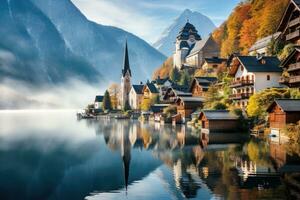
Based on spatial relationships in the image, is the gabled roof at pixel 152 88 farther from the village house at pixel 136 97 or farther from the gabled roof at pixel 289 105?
the gabled roof at pixel 289 105

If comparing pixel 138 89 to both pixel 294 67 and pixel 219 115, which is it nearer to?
pixel 219 115

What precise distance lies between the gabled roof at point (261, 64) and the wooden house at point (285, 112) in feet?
58.2

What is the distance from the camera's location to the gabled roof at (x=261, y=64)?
58.9 m

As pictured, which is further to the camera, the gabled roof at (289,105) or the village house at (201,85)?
the village house at (201,85)

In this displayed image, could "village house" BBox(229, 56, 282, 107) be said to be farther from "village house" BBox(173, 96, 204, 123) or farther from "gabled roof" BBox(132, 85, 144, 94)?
"gabled roof" BBox(132, 85, 144, 94)

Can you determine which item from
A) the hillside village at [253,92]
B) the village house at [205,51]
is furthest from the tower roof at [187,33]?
the hillside village at [253,92]

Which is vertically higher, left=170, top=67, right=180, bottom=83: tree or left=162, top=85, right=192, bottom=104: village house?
left=170, top=67, right=180, bottom=83: tree

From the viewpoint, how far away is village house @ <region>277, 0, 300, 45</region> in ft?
176

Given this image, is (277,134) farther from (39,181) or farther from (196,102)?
(196,102)

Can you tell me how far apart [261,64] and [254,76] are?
2651mm

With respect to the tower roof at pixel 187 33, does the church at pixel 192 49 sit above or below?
below

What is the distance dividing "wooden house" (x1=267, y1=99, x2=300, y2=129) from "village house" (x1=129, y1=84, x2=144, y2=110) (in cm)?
9518

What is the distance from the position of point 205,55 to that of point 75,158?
10007 cm

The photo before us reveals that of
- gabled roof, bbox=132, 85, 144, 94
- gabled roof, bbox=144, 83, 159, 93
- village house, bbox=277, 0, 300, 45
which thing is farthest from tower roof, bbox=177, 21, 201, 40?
village house, bbox=277, 0, 300, 45
